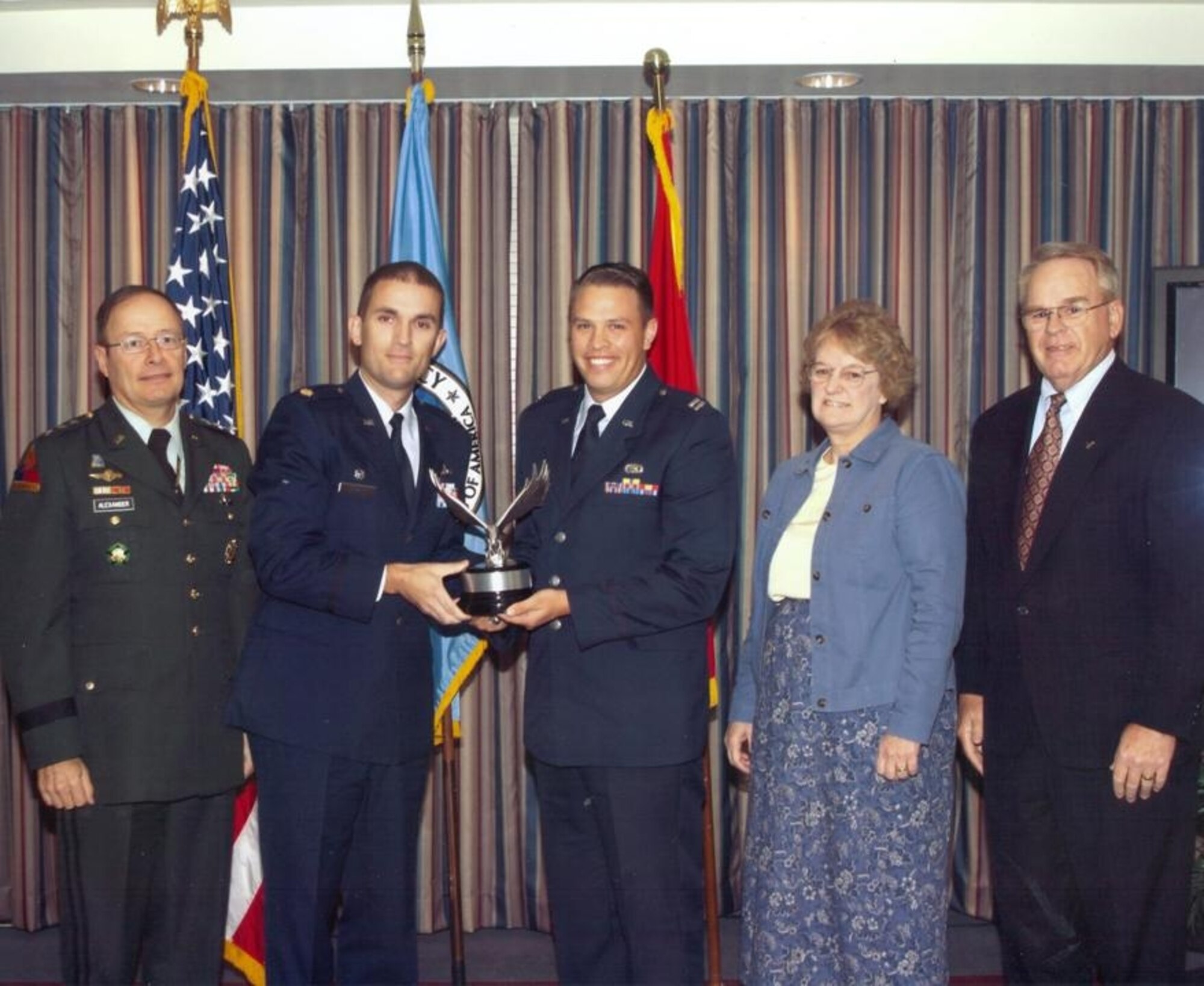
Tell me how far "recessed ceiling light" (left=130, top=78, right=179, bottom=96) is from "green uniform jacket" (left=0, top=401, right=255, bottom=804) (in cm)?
157

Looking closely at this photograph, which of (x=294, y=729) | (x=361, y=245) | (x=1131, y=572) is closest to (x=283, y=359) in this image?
(x=361, y=245)

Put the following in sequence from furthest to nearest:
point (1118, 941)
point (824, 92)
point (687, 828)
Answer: point (824, 92) → point (687, 828) → point (1118, 941)

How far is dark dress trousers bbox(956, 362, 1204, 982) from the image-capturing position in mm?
2549

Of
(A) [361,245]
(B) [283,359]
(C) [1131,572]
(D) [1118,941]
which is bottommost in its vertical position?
(D) [1118,941]

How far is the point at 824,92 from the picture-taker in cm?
414

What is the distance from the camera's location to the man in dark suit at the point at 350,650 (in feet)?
8.92

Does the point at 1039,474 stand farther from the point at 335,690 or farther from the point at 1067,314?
the point at 335,690

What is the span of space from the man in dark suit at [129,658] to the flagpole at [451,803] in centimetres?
73

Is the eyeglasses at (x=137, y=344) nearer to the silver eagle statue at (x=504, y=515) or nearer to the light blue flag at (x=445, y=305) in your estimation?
the silver eagle statue at (x=504, y=515)

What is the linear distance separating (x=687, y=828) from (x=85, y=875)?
50.0 inches

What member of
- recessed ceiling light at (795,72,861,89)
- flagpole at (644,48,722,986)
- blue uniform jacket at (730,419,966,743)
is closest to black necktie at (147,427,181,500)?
blue uniform jacket at (730,419,966,743)

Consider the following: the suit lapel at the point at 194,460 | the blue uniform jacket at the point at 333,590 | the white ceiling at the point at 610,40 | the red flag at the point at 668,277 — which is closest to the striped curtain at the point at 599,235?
the white ceiling at the point at 610,40

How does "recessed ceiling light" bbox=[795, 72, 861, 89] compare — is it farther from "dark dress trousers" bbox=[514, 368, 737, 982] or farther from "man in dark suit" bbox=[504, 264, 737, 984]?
"dark dress trousers" bbox=[514, 368, 737, 982]

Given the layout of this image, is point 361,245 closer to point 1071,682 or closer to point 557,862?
point 557,862
